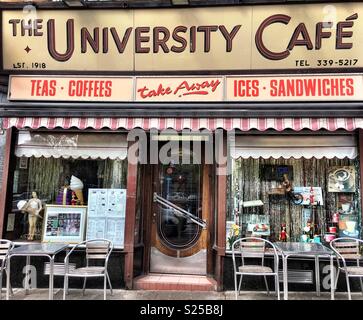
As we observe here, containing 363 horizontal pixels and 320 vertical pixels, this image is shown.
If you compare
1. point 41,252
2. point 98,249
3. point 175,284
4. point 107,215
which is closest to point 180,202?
point 107,215

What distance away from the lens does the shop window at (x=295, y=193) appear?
671 cm

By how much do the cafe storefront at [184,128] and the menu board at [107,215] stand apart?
2 centimetres

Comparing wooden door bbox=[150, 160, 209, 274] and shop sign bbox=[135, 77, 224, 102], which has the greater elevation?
shop sign bbox=[135, 77, 224, 102]

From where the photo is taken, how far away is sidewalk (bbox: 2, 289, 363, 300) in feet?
20.0

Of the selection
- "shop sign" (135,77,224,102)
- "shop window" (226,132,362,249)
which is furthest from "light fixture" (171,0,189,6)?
"shop window" (226,132,362,249)

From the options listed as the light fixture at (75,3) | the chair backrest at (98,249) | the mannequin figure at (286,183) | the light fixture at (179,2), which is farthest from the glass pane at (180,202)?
the light fixture at (75,3)

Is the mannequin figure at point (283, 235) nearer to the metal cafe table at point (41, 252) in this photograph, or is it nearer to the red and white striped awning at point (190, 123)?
the red and white striped awning at point (190, 123)

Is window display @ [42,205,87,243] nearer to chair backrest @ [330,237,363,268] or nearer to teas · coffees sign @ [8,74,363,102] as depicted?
teas · coffees sign @ [8,74,363,102]

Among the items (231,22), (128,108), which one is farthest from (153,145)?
(231,22)

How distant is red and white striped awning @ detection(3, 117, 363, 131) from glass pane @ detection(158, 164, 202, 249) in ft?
3.95

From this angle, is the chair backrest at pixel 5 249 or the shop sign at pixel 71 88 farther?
the shop sign at pixel 71 88

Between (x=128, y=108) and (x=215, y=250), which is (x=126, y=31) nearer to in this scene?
(x=128, y=108)

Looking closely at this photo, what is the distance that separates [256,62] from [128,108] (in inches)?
86.4

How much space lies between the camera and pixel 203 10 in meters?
6.56
